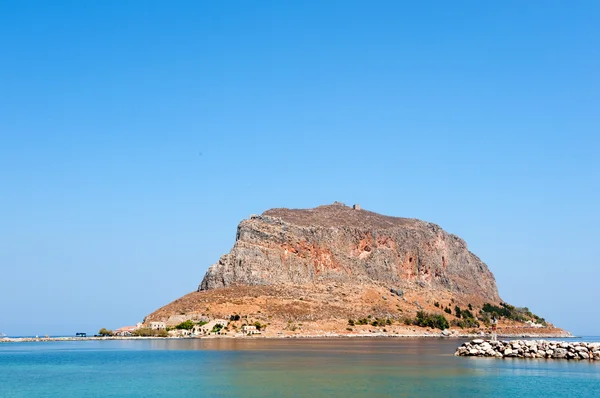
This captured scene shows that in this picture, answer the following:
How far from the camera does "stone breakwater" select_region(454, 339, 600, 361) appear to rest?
6212cm

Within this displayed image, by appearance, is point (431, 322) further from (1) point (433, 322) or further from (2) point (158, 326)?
(2) point (158, 326)

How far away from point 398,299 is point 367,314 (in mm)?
14937

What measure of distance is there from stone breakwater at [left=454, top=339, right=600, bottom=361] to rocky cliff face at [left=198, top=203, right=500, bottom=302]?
2670 inches

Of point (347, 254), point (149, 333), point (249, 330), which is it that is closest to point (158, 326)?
point (149, 333)

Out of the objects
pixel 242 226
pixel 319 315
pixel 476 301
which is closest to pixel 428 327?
pixel 319 315

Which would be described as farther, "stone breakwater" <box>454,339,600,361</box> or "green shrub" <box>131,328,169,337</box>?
"green shrub" <box>131,328,169,337</box>

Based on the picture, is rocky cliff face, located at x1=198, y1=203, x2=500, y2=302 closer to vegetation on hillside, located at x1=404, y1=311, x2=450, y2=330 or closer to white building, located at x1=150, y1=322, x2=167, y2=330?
white building, located at x1=150, y1=322, x2=167, y2=330

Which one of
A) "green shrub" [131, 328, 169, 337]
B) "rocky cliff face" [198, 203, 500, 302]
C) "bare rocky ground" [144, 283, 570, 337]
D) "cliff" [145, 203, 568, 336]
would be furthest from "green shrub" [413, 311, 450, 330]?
"green shrub" [131, 328, 169, 337]

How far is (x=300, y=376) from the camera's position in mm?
46469

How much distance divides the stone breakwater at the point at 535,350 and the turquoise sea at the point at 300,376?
2.64 m

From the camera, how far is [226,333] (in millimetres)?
110375

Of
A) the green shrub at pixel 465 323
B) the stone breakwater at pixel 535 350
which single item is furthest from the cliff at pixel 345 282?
the stone breakwater at pixel 535 350

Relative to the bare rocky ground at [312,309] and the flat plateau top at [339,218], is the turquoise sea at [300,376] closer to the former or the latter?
the bare rocky ground at [312,309]

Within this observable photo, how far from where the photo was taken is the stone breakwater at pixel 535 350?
6212 centimetres
